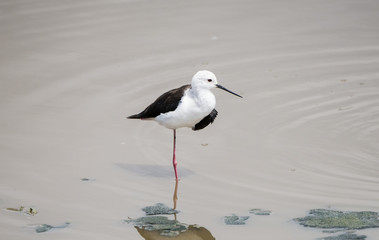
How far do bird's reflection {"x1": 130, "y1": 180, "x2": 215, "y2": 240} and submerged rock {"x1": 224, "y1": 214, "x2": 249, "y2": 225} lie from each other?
0.27 m

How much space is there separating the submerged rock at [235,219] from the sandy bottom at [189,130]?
0.30 feet

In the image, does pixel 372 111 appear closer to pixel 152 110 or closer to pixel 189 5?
pixel 152 110

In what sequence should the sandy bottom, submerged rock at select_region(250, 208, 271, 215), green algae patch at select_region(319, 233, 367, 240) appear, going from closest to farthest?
1. green algae patch at select_region(319, 233, 367, 240)
2. submerged rock at select_region(250, 208, 271, 215)
3. the sandy bottom

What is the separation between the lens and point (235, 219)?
6742 millimetres

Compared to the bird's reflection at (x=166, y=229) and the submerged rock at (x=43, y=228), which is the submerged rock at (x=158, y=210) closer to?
the bird's reflection at (x=166, y=229)

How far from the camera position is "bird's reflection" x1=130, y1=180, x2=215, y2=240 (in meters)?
6.44

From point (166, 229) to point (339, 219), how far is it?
164cm

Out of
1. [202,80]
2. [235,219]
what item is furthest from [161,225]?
[202,80]

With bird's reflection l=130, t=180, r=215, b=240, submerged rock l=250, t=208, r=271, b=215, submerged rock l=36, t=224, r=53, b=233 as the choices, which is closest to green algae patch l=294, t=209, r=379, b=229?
submerged rock l=250, t=208, r=271, b=215

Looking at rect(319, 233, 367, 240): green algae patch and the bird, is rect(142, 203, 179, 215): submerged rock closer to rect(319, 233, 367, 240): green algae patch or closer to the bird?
the bird

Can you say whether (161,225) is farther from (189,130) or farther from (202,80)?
(189,130)

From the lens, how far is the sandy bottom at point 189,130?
7.09 meters

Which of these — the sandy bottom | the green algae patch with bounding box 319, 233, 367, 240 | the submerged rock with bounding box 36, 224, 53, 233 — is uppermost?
the sandy bottom

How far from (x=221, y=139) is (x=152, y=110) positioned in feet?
3.83
